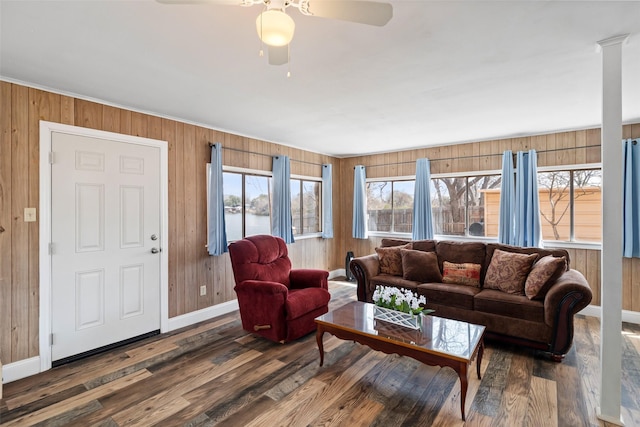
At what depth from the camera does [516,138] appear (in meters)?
4.66

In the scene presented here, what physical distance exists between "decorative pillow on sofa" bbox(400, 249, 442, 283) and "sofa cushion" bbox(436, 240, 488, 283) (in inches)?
4.5

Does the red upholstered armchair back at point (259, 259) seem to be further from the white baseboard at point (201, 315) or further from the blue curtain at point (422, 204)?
the blue curtain at point (422, 204)

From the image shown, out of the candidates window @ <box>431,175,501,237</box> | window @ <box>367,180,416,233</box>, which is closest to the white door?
window @ <box>367,180,416,233</box>

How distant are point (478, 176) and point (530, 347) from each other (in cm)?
283

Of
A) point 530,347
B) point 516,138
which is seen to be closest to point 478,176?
point 516,138

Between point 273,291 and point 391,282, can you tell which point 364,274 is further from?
point 273,291

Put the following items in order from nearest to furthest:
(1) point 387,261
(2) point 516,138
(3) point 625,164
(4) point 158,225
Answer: (4) point 158,225 → (3) point 625,164 → (1) point 387,261 → (2) point 516,138

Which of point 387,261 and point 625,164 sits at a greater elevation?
point 625,164

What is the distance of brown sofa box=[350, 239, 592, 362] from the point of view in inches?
113

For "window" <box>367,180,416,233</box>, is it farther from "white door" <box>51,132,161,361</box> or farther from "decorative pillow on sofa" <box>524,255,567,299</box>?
"white door" <box>51,132,161,361</box>

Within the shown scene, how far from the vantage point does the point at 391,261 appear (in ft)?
14.1

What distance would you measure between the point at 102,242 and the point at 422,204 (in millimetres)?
4572

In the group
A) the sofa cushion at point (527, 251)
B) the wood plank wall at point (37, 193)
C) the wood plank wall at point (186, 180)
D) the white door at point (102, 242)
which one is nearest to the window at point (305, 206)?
the wood plank wall at point (186, 180)

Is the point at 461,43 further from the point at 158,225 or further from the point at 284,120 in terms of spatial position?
the point at 158,225
